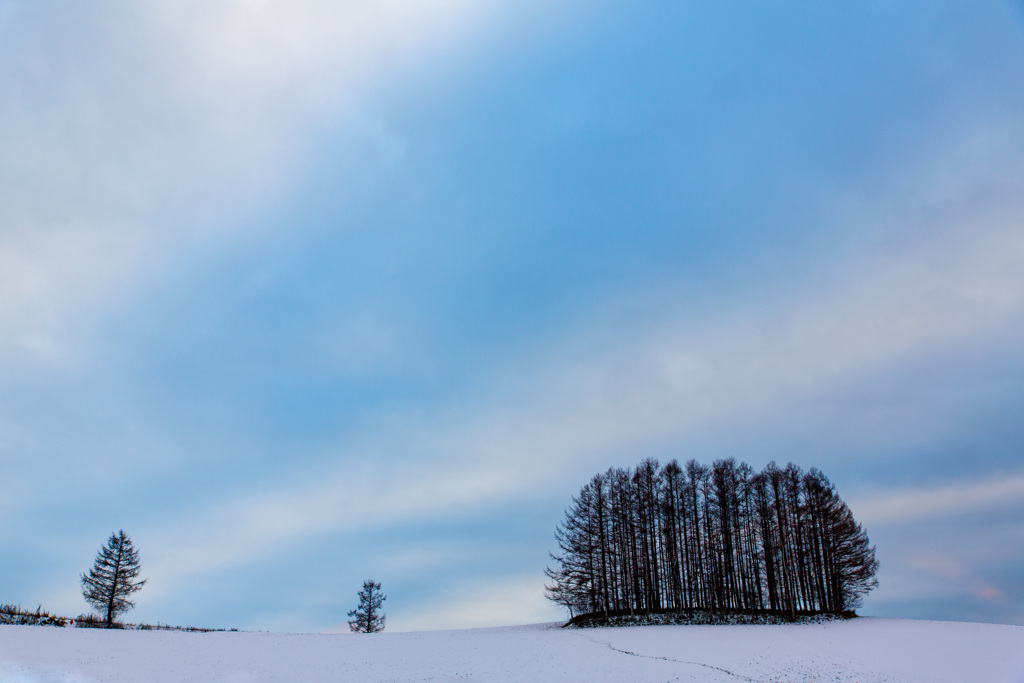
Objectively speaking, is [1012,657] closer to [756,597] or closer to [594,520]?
[756,597]

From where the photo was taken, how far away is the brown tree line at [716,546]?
6131 centimetres

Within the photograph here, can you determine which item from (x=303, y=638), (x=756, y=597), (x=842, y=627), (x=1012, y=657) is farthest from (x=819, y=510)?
(x=303, y=638)

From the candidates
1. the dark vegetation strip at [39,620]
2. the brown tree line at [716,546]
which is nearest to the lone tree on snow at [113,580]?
the dark vegetation strip at [39,620]

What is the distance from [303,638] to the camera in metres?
47.9

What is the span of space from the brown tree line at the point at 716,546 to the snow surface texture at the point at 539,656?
14.0 meters

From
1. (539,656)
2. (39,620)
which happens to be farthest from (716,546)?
(39,620)

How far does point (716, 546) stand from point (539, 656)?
3400 centimetres

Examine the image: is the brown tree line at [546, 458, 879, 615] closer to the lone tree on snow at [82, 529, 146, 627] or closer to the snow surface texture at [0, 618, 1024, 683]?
the snow surface texture at [0, 618, 1024, 683]

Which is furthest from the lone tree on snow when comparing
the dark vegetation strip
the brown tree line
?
the brown tree line

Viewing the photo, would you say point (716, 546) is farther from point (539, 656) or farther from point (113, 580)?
point (113, 580)

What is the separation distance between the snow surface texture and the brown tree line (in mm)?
13985

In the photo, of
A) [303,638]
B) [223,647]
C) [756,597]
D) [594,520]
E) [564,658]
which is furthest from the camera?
[594,520]

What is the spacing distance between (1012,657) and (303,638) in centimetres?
4831

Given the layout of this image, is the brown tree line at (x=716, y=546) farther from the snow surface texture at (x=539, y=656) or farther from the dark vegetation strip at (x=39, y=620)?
the dark vegetation strip at (x=39, y=620)
